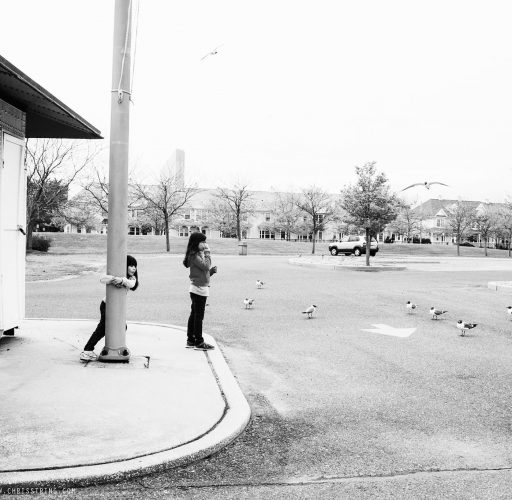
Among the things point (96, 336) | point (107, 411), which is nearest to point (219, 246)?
point (96, 336)

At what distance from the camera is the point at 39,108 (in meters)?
7.46

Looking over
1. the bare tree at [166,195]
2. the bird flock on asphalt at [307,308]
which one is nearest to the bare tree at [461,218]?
the bare tree at [166,195]

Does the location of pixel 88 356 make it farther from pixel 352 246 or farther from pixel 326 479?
pixel 352 246

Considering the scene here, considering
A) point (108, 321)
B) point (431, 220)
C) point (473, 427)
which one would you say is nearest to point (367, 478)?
point (473, 427)

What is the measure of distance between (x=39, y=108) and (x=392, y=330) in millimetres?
6938

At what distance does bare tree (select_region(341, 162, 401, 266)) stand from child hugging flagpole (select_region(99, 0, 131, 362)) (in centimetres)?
2470

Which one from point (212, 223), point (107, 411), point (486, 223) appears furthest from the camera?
point (212, 223)

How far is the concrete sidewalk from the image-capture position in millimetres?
3869

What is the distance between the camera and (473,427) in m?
4.96

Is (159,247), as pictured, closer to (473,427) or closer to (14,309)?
(14,309)

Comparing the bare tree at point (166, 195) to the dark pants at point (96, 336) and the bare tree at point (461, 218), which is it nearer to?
the bare tree at point (461, 218)

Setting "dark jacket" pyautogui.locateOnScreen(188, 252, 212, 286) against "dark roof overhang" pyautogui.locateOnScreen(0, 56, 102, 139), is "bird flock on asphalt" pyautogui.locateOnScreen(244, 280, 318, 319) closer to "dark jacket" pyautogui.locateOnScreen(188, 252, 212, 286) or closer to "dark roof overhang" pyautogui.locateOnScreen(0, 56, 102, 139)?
"dark jacket" pyautogui.locateOnScreen(188, 252, 212, 286)

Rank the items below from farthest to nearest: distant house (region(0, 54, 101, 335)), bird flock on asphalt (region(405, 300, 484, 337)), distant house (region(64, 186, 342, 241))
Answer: distant house (region(64, 186, 342, 241)) → bird flock on asphalt (region(405, 300, 484, 337)) → distant house (region(0, 54, 101, 335))

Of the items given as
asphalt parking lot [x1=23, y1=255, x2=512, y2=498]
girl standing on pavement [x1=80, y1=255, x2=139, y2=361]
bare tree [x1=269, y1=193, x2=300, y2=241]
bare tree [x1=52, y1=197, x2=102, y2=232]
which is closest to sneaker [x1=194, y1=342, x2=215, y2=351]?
asphalt parking lot [x1=23, y1=255, x2=512, y2=498]
